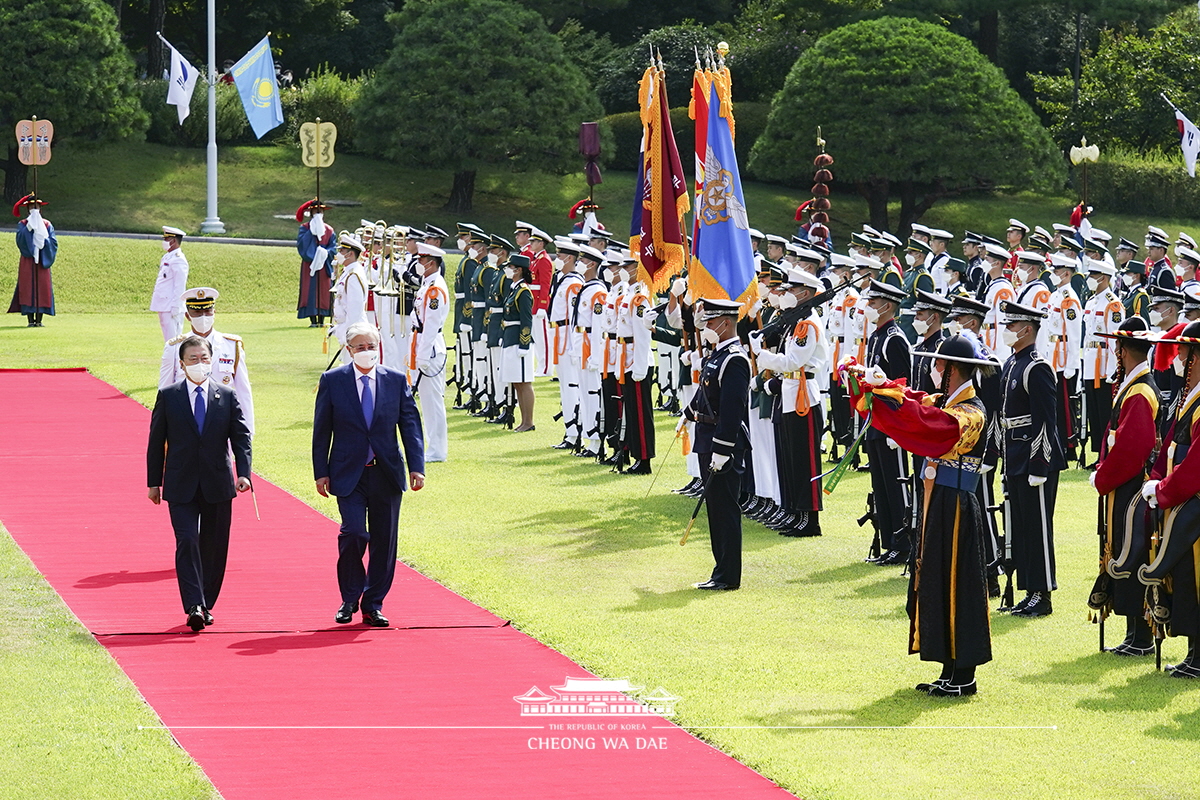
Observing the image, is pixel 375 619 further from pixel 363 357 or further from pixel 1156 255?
pixel 1156 255

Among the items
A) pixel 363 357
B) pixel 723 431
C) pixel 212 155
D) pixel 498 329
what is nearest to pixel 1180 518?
pixel 723 431

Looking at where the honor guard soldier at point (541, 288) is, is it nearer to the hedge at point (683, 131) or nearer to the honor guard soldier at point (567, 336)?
the honor guard soldier at point (567, 336)

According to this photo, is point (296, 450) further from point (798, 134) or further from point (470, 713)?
point (798, 134)

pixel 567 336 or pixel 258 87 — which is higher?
pixel 258 87

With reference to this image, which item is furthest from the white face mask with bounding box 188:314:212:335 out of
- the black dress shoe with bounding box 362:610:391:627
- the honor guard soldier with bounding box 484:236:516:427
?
the honor guard soldier with bounding box 484:236:516:427

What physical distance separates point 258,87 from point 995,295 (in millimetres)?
27018

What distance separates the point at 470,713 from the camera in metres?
7.84

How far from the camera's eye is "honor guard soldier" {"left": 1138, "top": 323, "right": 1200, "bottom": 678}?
833cm

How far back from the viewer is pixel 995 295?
17.8m

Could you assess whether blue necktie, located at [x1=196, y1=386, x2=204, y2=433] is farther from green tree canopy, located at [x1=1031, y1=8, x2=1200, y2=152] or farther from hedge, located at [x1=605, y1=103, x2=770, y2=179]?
green tree canopy, located at [x1=1031, y1=8, x2=1200, y2=152]

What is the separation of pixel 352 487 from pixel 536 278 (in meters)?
12.5

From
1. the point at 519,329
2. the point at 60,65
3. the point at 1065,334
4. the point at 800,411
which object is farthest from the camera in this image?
the point at 60,65

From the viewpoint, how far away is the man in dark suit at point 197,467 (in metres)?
9.38

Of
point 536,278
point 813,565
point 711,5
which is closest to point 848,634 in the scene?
point 813,565
